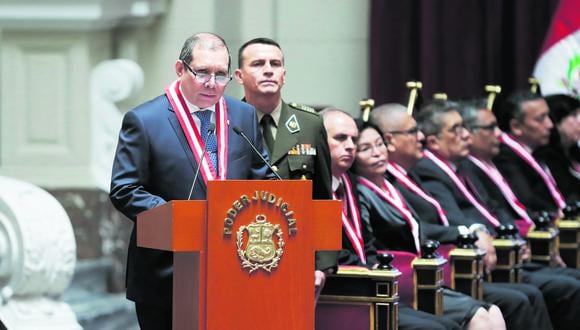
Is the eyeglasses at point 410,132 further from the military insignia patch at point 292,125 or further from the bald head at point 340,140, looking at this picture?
the military insignia patch at point 292,125

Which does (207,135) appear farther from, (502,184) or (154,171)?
(502,184)

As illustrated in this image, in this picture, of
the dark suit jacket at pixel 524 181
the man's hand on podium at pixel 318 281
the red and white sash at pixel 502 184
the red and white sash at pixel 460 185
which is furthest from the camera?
the dark suit jacket at pixel 524 181

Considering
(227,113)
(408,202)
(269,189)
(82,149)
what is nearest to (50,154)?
(82,149)

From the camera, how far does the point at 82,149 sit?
795cm

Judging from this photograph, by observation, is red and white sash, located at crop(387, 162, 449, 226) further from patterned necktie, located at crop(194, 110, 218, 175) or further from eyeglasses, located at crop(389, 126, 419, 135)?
patterned necktie, located at crop(194, 110, 218, 175)

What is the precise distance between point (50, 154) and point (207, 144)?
3.68 m

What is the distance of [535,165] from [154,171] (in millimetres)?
4428

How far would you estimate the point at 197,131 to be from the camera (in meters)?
4.45

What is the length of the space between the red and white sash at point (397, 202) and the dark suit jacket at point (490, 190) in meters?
1.49

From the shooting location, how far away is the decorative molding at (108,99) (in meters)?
7.67

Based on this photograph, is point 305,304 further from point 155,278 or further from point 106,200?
point 106,200

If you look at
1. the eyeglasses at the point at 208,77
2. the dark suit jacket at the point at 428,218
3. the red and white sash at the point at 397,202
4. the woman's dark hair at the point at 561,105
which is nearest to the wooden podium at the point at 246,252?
the eyeglasses at the point at 208,77

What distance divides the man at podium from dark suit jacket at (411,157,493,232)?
283 centimetres

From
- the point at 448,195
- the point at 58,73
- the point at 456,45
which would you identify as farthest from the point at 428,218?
the point at 456,45
